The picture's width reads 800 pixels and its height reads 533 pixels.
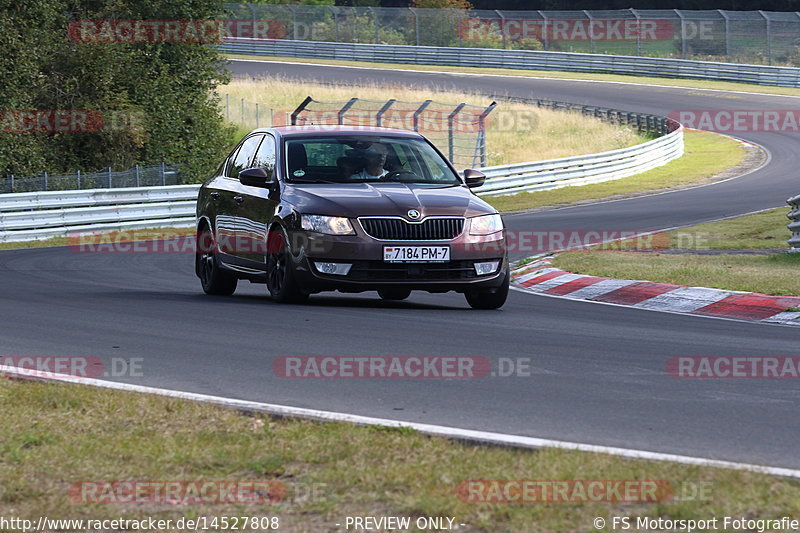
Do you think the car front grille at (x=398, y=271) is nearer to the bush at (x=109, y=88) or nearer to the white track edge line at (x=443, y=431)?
the white track edge line at (x=443, y=431)

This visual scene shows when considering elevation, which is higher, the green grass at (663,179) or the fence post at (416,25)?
the fence post at (416,25)

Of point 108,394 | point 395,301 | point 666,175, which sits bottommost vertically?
point 666,175

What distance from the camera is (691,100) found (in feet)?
170

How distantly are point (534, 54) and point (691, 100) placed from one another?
13736 mm

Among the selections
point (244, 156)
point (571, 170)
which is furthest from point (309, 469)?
point (571, 170)

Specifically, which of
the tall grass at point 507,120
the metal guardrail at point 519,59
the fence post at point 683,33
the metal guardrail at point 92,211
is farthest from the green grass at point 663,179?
the fence post at point 683,33

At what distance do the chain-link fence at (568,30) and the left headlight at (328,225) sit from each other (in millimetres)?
48436

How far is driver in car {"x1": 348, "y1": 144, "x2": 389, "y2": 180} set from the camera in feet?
37.9

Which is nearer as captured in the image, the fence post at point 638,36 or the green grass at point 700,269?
the green grass at point 700,269

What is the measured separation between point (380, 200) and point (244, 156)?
7.90 ft

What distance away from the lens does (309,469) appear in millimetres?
5164

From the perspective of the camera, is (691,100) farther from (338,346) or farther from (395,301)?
(338,346)

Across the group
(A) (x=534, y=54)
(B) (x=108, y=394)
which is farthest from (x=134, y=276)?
(A) (x=534, y=54)

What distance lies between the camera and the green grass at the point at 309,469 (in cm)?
451
